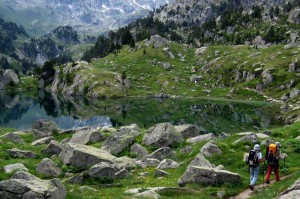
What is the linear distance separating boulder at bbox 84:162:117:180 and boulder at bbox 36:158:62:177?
372cm

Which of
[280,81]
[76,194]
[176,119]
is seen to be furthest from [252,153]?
[280,81]

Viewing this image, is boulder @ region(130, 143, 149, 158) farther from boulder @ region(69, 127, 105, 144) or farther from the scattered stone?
the scattered stone

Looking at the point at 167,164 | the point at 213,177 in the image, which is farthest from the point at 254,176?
the point at 167,164

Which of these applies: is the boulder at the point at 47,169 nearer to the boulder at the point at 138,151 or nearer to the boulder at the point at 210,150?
the boulder at the point at 138,151

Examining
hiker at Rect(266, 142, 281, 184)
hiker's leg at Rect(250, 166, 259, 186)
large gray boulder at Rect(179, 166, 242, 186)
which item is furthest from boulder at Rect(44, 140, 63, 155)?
hiker at Rect(266, 142, 281, 184)

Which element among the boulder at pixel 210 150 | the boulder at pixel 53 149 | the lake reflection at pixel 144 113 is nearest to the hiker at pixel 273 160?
the boulder at pixel 210 150

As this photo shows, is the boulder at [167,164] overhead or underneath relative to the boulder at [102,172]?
underneath

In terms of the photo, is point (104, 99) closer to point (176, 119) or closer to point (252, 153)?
point (176, 119)

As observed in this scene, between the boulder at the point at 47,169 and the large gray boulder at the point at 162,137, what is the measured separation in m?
13.4

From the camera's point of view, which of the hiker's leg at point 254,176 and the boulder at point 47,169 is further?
the boulder at point 47,169

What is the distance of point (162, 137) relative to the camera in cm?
4175

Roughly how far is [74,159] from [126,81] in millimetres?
145588

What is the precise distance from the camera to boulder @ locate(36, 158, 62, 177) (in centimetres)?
3036

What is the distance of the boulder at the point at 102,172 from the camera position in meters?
28.9
